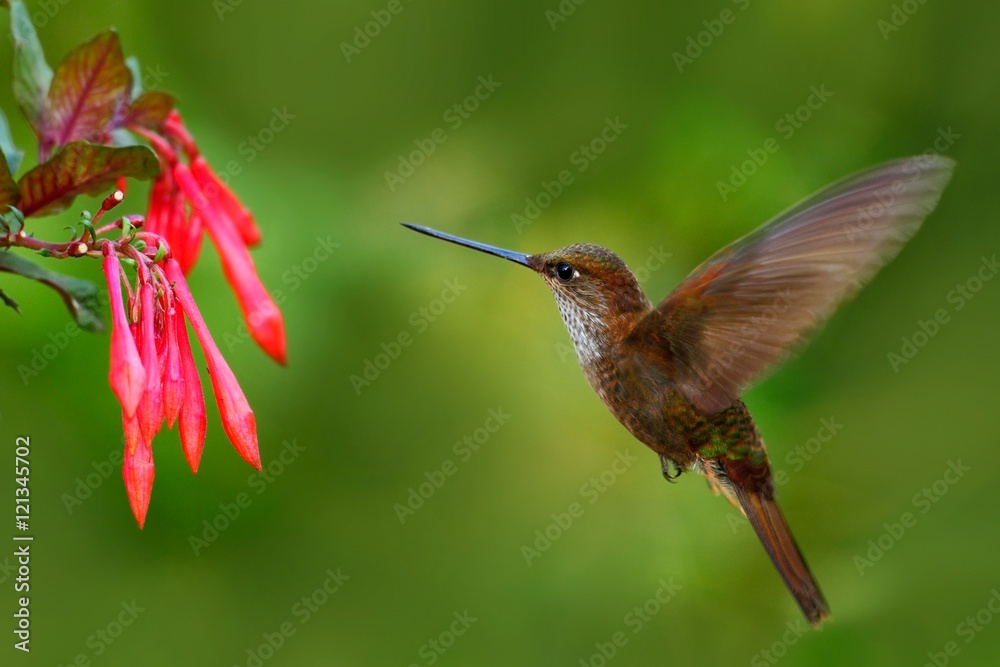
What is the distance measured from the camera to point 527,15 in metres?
3.05

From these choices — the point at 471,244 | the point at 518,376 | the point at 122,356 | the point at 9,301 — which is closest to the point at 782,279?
the point at 471,244

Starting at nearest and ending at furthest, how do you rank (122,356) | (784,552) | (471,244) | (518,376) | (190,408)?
(122,356) → (190,408) → (471,244) → (784,552) → (518,376)

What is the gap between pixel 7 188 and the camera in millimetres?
1067

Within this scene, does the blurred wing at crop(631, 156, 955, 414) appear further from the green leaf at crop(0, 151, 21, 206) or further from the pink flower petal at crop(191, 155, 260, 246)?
the green leaf at crop(0, 151, 21, 206)

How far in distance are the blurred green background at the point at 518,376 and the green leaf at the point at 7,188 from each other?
123 centimetres

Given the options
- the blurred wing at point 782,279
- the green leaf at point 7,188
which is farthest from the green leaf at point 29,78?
the blurred wing at point 782,279

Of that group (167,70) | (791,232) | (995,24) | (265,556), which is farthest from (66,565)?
(995,24)

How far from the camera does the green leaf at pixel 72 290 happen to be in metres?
1.05

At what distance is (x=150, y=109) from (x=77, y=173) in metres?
0.19

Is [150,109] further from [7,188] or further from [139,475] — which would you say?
[139,475]

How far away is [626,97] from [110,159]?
215 centimetres

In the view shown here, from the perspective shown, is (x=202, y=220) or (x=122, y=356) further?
(x=202, y=220)

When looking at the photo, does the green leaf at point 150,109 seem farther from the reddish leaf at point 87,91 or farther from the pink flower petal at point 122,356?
the pink flower petal at point 122,356

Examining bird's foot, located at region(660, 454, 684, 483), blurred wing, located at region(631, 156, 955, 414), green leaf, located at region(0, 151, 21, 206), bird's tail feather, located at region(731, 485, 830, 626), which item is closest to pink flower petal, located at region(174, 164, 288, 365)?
green leaf, located at region(0, 151, 21, 206)
